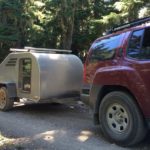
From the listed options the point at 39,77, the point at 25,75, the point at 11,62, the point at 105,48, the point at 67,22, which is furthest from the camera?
the point at 67,22

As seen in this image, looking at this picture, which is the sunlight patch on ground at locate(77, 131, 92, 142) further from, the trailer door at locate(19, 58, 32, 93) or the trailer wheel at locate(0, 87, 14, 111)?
the trailer wheel at locate(0, 87, 14, 111)

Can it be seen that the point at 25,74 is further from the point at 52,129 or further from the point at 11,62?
the point at 52,129

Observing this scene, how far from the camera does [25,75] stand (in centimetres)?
1029

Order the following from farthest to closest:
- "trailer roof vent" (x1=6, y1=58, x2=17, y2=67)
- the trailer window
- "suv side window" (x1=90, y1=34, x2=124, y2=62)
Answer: "trailer roof vent" (x1=6, y1=58, x2=17, y2=67), the trailer window, "suv side window" (x1=90, y1=34, x2=124, y2=62)

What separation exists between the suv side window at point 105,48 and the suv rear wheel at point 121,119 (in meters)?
0.82

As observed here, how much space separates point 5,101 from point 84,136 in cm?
405

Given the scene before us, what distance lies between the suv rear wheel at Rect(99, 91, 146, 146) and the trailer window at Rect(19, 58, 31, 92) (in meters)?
3.64

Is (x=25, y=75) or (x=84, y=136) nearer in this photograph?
(x=84, y=136)

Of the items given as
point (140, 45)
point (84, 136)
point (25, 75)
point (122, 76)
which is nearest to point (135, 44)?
point (140, 45)

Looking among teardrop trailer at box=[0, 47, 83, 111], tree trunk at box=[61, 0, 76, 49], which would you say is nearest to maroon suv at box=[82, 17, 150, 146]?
teardrop trailer at box=[0, 47, 83, 111]

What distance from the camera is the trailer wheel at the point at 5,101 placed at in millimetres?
10539

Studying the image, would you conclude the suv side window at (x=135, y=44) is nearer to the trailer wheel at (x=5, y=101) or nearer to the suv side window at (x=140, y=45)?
the suv side window at (x=140, y=45)

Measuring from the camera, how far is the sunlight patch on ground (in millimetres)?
7059

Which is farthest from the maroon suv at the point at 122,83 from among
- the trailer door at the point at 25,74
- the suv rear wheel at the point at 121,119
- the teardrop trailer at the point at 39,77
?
the trailer door at the point at 25,74
